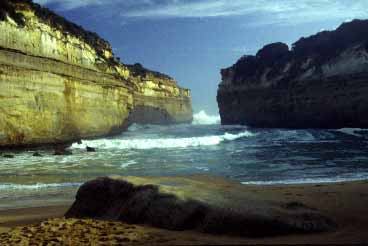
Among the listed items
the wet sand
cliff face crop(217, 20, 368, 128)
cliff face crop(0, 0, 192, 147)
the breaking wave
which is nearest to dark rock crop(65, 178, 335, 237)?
the wet sand

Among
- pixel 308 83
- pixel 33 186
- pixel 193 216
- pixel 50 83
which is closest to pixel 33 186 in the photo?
pixel 33 186

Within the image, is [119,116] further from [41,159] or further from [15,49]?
[41,159]

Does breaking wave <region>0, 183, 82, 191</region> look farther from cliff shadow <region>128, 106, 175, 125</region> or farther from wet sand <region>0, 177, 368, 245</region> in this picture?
cliff shadow <region>128, 106, 175, 125</region>

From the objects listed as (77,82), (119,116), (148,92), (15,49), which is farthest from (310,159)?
(148,92)

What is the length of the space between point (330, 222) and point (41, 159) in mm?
14626

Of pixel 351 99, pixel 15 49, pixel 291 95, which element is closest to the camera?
pixel 15 49

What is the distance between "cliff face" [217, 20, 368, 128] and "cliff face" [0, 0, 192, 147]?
18.4m

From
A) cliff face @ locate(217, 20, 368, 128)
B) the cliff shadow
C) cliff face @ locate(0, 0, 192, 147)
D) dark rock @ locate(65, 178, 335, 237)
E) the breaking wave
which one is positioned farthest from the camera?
the cliff shadow

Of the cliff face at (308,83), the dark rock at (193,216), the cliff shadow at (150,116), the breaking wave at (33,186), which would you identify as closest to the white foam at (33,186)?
the breaking wave at (33,186)

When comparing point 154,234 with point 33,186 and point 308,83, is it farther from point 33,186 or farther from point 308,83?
point 308,83

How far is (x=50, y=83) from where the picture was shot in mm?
24266

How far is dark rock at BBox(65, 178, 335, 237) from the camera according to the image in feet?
13.2

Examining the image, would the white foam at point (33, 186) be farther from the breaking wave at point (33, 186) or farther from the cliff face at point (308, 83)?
the cliff face at point (308, 83)

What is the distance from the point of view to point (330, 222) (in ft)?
14.0
